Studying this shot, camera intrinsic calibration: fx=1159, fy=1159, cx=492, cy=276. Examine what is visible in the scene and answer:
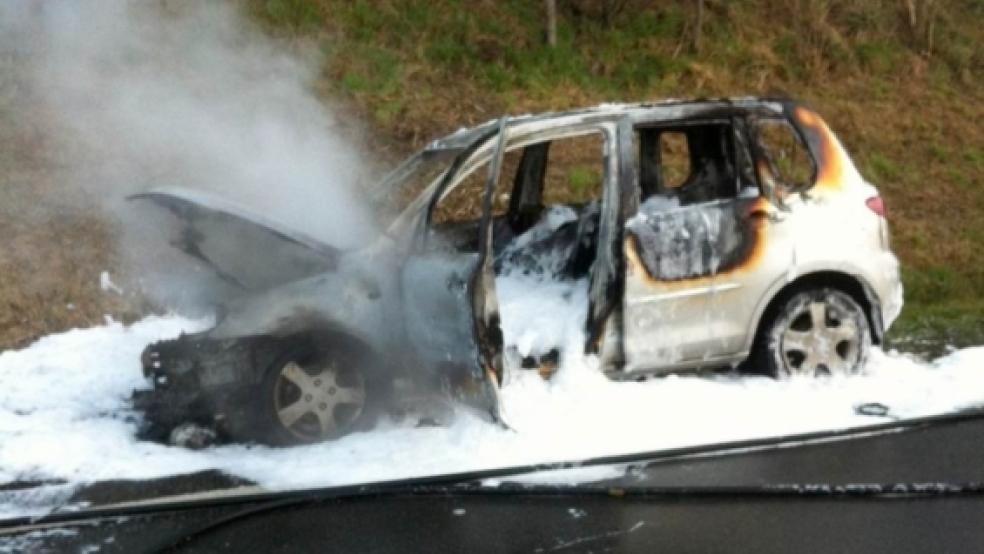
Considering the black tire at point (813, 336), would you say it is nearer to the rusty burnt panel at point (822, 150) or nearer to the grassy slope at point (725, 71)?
the rusty burnt panel at point (822, 150)

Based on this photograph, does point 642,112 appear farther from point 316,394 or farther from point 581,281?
point 316,394

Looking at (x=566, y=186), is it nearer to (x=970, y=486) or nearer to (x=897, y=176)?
(x=897, y=176)

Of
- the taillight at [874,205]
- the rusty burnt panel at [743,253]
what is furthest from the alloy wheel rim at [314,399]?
the taillight at [874,205]

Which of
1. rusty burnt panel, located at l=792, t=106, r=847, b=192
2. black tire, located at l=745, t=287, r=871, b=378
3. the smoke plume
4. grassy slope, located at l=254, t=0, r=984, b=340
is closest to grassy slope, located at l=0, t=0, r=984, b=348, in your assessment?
grassy slope, located at l=254, t=0, r=984, b=340

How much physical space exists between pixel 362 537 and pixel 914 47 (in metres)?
14.0

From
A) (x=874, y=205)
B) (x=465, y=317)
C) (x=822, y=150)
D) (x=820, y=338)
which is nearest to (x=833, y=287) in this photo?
(x=820, y=338)

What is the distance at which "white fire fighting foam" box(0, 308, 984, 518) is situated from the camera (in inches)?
226

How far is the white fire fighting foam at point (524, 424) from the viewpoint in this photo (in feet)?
18.8

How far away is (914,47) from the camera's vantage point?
16.4 meters

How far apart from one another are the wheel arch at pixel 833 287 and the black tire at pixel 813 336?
0.06 feet

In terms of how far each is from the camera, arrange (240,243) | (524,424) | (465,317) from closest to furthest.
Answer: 1. (465,317)
2. (524,424)
3. (240,243)

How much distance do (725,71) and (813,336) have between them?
28.6 ft

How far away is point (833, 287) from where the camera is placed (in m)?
6.73

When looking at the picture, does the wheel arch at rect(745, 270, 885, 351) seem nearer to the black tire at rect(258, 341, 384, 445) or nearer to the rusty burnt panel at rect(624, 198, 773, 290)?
the rusty burnt panel at rect(624, 198, 773, 290)
